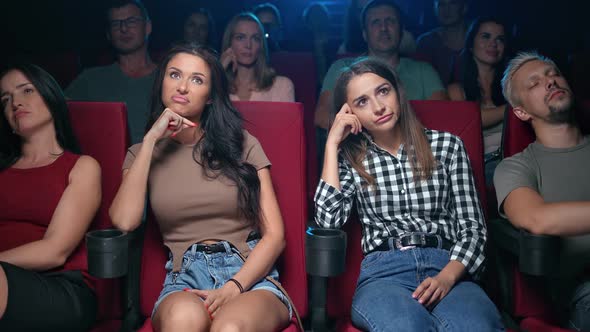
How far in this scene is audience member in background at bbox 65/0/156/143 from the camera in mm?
2363

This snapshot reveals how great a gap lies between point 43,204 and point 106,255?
37cm

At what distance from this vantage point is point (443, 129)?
1.69 meters

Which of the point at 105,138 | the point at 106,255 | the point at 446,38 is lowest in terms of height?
the point at 106,255

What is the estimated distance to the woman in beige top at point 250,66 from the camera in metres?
2.44

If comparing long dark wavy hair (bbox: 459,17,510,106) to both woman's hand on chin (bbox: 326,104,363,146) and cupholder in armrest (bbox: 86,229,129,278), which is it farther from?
cupholder in armrest (bbox: 86,229,129,278)

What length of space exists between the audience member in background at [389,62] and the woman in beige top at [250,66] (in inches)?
6.3

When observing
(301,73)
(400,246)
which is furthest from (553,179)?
(301,73)

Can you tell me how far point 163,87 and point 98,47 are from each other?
2.63 m

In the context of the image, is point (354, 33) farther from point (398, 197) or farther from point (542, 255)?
point (542, 255)

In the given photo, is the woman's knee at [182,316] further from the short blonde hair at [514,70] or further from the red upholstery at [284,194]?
the short blonde hair at [514,70]

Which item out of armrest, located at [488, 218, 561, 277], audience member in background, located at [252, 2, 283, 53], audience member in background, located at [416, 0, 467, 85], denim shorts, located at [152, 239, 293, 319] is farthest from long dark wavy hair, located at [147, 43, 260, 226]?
audience member in background, located at [252, 2, 283, 53]

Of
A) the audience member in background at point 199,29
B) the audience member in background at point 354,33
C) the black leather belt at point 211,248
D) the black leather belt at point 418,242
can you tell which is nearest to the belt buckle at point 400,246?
the black leather belt at point 418,242

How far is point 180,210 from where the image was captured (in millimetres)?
1484

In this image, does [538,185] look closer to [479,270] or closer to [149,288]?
[479,270]
